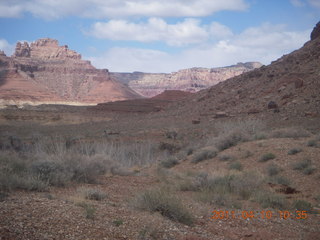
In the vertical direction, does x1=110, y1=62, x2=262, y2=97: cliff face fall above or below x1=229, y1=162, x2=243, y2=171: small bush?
above

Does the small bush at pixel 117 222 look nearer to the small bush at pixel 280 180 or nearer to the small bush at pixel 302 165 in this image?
the small bush at pixel 280 180

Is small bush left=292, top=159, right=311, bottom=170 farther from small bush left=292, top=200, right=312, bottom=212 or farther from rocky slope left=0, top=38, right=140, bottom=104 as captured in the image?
rocky slope left=0, top=38, right=140, bottom=104

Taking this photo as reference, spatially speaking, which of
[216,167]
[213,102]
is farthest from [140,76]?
[216,167]

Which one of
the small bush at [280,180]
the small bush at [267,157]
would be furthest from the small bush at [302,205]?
the small bush at [267,157]

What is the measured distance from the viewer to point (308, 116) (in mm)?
24844

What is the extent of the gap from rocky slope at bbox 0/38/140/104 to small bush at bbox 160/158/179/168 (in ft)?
261

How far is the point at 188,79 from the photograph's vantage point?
15162cm

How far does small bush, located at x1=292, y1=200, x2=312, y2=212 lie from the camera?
26.2ft

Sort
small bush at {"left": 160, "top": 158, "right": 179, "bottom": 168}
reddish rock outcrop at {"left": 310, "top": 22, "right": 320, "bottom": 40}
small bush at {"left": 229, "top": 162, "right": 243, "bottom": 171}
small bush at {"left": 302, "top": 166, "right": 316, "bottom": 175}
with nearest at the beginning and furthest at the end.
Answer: small bush at {"left": 302, "top": 166, "right": 316, "bottom": 175} < small bush at {"left": 229, "top": 162, "right": 243, "bottom": 171} < small bush at {"left": 160, "top": 158, "right": 179, "bottom": 168} < reddish rock outcrop at {"left": 310, "top": 22, "right": 320, "bottom": 40}

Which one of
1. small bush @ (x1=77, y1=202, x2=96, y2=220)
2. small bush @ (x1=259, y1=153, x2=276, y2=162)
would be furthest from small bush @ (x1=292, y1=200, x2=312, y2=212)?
small bush @ (x1=77, y1=202, x2=96, y2=220)

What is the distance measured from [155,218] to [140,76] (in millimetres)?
182021

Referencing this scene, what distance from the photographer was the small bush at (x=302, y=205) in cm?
A: 799
